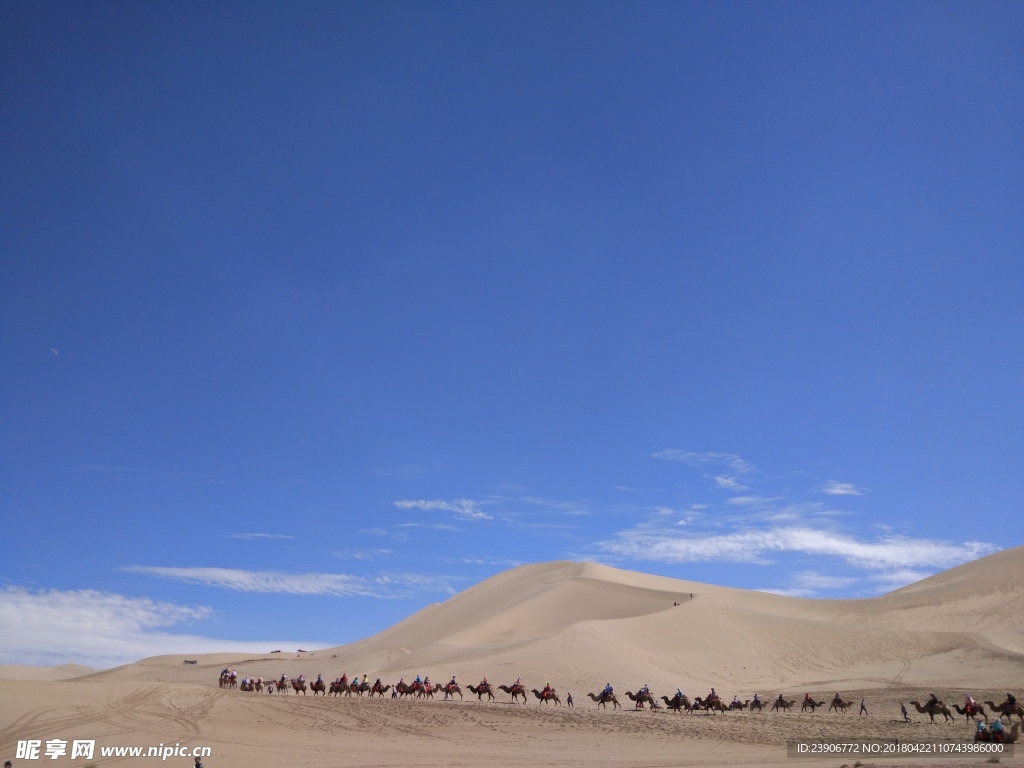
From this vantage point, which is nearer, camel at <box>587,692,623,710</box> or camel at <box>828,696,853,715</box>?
camel at <box>828,696,853,715</box>

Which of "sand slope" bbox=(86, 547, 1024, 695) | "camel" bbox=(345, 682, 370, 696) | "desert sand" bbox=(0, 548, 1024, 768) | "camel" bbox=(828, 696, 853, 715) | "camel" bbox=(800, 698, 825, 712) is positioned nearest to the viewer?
"desert sand" bbox=(0, 548, 1024, 768)

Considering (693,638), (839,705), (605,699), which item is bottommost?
(839,705)

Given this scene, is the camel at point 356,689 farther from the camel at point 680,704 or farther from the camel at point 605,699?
the camel at point 680,704

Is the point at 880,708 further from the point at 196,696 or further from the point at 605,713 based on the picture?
the point at 196,696

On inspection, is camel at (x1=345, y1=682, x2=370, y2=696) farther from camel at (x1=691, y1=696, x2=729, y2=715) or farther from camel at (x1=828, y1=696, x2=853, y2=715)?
camel at (x1=828, y1=696, x2=853, y2=715)

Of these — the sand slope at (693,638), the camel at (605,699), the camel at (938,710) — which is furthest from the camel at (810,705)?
the sand slope at (693,638)

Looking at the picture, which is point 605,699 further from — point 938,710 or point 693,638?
point 693,638

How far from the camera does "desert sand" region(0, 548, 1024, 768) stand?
20469mm

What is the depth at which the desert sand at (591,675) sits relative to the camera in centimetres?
2047

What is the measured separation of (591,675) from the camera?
39.6 m

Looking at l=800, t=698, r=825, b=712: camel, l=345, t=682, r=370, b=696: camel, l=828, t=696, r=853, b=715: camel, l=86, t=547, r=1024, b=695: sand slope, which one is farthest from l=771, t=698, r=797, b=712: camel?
l=345, t=682, r=370, b=696: camel

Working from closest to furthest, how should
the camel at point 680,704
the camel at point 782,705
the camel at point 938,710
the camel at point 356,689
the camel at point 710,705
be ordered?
the camel at point 938,710
the camel at point 710,705
the camel at point 680,704
the camel at point 782,705
the camel at point 356,689

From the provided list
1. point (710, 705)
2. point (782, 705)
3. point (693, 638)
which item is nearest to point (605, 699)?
point (710, 705)

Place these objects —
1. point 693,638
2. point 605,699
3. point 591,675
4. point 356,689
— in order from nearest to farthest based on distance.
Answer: point 605,699, point 356,689, point 591,675, point 693,638
